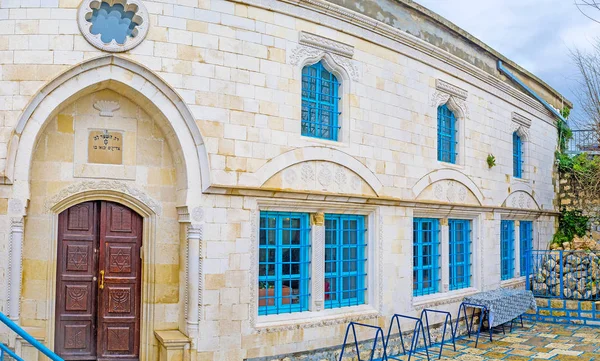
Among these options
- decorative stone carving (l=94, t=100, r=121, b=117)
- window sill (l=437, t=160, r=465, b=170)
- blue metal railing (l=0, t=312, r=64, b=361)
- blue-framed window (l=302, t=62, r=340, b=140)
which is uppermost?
blue-framed window (l=302, t=62, r=340, b=140)

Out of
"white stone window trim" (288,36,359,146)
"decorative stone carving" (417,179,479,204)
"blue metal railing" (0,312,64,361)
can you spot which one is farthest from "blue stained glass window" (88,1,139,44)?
"decorative stone carving" (417,179,479,204)

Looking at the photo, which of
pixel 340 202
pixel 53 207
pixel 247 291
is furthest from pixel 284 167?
pixel 53 207

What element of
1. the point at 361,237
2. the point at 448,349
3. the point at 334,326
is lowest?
the point at 448,349

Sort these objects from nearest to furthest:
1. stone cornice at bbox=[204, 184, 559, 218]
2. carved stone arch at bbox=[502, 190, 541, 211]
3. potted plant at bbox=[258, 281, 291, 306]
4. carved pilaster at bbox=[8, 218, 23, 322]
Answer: carved pilaster at bbox=[8, 218, 23, 322]
stone cornice at bbox=[204, 184, 559, 218]
potted plant at bbox=[258, 281, 291, 306]
carved stone arch at bbox=[502, 190, 541, 211]

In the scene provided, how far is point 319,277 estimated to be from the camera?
8062mm

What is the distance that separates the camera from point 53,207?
6.77 meters

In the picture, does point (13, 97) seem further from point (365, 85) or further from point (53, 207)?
point (365, 85)

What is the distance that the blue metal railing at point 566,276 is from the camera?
12.4 m

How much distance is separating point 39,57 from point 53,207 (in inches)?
66.0

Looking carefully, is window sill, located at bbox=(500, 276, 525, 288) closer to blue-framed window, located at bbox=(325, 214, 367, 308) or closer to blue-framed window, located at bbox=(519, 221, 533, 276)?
blue-framed window, located at bbox=(519, 221, 533, 276)

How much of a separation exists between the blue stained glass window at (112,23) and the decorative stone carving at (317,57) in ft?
6.90

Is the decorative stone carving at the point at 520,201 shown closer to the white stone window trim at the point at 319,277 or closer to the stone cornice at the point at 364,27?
the stone cornice at the point at 364,27

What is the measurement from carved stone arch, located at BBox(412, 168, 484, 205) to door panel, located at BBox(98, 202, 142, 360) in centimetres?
460

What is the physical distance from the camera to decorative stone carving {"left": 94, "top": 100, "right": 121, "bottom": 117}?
7.01 m
